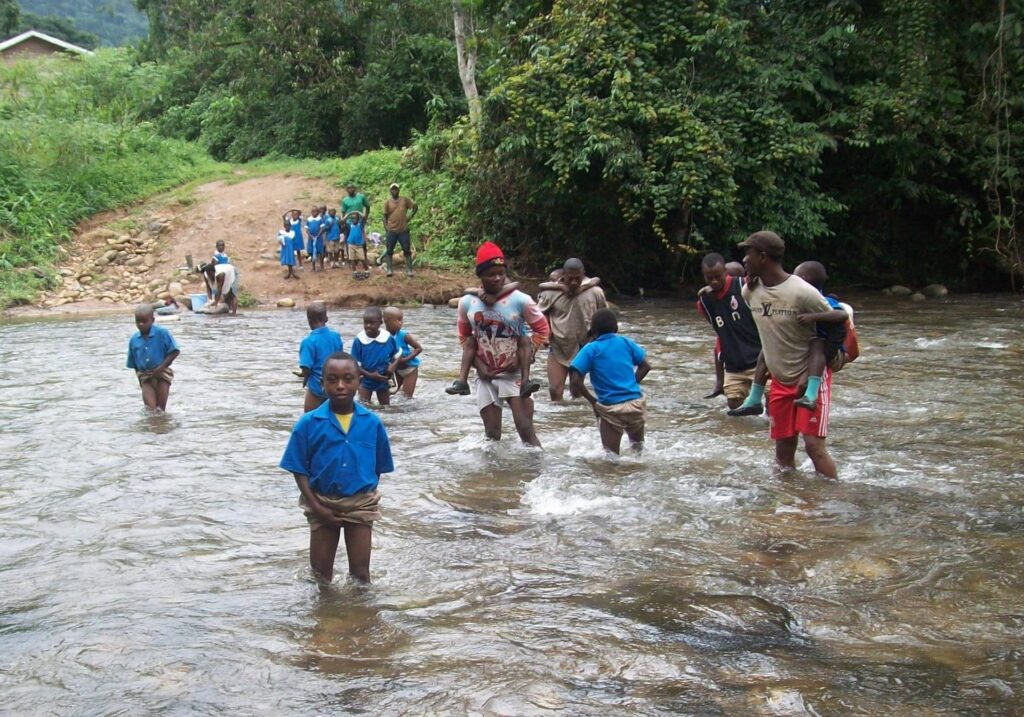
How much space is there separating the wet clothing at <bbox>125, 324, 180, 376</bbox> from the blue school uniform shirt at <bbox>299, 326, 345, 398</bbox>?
6.59 ft

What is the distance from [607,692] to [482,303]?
418 cm

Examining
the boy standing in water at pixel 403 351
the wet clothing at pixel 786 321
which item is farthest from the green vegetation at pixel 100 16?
the wet clothing at pixel 786 321

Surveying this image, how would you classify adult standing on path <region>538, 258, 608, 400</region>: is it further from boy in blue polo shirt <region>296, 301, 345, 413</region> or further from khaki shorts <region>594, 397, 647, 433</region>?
boy in blue polo shirt <region>296, 301, 345, 413</region>

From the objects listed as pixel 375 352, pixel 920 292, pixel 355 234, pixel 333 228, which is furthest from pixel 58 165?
pixel 920 292

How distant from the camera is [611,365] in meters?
7.63

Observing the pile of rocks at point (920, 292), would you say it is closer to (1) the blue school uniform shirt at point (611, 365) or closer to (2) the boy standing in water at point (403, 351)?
(2) the boy standing in water at point (403, 351)

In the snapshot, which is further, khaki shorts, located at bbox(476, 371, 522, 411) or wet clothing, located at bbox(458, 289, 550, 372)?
khaki shorts, located at bbox(476, 371, 522, 411)

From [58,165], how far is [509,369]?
22.2m

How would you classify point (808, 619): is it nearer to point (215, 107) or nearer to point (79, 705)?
point (79, 705)

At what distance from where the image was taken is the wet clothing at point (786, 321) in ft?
21.2

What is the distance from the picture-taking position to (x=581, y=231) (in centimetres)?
2055

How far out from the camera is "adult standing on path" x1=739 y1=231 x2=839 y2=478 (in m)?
6.44

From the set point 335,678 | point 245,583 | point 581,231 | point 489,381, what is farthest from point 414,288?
point 335,678

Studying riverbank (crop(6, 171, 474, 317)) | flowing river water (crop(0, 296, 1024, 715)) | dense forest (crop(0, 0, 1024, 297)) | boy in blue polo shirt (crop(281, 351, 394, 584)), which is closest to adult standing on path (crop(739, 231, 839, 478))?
flowing river water (crop(0, 296, 1024, 715))
